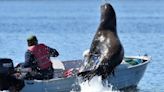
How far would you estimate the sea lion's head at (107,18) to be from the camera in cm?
1847

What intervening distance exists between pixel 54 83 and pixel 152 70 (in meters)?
13.7

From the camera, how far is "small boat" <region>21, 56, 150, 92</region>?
24.7m

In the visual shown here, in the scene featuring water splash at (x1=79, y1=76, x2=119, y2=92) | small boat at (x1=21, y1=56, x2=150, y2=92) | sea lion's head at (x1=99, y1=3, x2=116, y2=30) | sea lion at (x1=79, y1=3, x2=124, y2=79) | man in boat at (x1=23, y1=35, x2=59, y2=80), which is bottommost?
small boat at (x1=21, y1=56, x2=150, y2=92)

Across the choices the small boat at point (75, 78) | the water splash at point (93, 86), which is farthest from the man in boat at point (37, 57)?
the water splash at point (93, 86)

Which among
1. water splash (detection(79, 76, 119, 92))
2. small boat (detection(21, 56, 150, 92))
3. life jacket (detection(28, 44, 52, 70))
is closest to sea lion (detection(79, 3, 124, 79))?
water splash (detection(79, 76, 119, 92))

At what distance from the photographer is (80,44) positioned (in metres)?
58.5

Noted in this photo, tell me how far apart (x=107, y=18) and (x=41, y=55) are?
566cm

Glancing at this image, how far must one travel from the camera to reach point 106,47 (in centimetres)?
1817

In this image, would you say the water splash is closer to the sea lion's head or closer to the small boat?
the small boat

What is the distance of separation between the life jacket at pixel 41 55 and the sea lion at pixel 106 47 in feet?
16.4

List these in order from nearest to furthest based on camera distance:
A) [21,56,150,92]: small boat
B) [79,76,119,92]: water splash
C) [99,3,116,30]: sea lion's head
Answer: [99,3,116,30]: sea lion's head → [79,76,119,92]: water splash → [21,56,150,92]: small boat

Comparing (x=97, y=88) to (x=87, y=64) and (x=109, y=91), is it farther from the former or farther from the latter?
(x=87, y=64)

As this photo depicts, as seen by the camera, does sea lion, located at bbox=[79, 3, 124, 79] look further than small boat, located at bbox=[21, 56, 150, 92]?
No

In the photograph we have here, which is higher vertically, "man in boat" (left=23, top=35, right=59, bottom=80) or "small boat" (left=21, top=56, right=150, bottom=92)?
"man in boat" (left=23, top=35, right=59, bottom=80)
